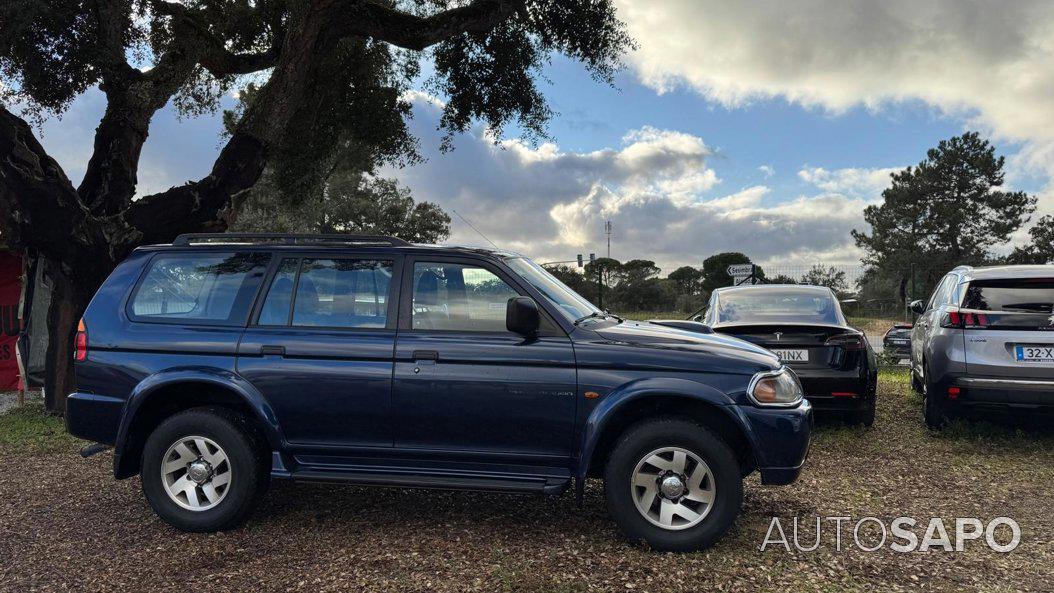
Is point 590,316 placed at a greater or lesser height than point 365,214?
lesser

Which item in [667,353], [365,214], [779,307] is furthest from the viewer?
[365,214]

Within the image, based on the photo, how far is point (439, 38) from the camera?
12.3m

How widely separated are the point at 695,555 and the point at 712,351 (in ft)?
3.83

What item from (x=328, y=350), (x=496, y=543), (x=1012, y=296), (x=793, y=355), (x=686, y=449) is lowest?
(x=496, y=543)

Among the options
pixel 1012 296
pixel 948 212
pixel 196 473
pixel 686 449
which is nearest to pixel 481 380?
pixel 686 449

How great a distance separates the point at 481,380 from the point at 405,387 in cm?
47

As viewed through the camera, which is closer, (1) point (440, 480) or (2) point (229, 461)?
(1) point (440, 480)

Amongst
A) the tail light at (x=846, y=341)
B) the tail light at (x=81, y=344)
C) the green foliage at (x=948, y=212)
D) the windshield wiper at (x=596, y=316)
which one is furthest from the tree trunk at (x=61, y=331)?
the green foliage at (x=948, y=212)

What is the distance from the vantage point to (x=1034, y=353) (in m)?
6.23

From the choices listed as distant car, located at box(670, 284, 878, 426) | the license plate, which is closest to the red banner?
distant car, located at box(670, 284, 878, 426)

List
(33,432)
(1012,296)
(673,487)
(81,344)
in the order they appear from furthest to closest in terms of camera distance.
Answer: (33,432), (1012,296), (81,344), (673,487)

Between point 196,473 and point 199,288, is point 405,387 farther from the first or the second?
point 199,288

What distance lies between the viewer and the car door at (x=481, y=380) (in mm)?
4195

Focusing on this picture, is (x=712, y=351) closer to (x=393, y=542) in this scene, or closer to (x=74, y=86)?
(x=393, y=542)
